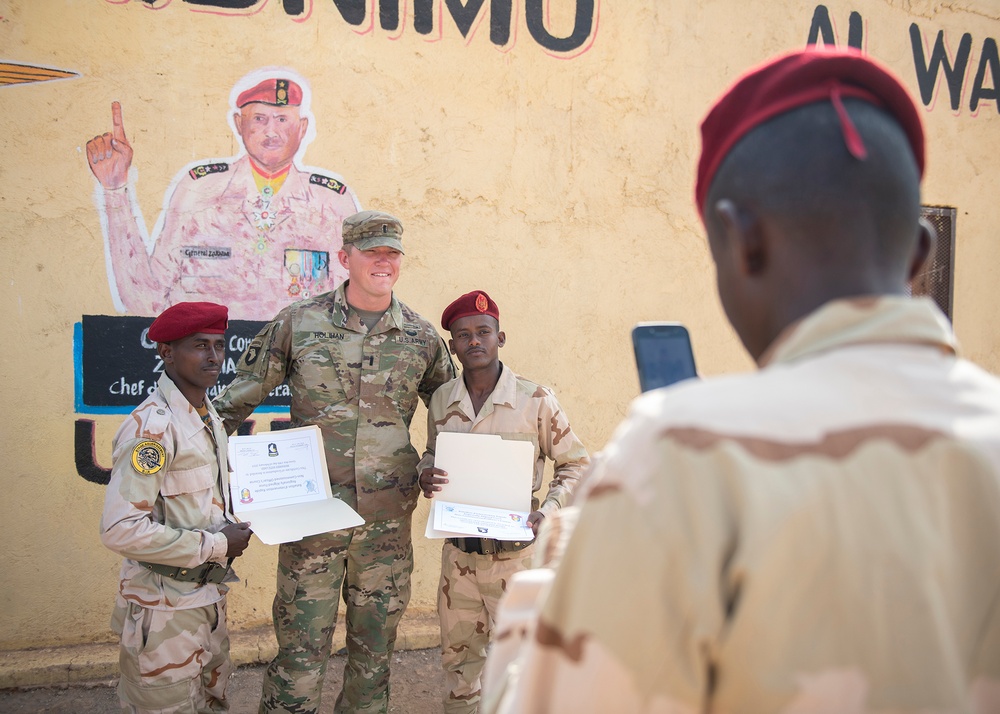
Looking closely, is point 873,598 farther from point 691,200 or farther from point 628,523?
point 691,200

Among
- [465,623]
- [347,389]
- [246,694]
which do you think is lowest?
[246,694]

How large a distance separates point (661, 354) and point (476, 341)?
1.73m

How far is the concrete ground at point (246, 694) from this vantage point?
3480mm

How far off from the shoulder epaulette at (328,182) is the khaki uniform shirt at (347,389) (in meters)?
0.94

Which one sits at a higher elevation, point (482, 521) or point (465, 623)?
point (482, 521)

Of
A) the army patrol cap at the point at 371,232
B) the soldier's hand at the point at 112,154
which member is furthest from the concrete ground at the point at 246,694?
the soldier's hand at the point at 112,154

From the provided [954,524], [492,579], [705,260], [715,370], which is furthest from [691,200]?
[954,524]

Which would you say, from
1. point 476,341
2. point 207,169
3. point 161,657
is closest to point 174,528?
point 161,657

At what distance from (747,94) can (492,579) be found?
2585 millimetres

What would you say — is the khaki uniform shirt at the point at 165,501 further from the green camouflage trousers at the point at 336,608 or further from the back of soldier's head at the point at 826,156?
the back of soldier's head at the point at 826,156

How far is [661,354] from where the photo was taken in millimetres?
1495

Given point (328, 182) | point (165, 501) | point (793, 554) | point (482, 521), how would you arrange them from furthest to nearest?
1. point (328, 182)
2. point (482, 521)
3. point (165, 501)
4. point (793, 554)

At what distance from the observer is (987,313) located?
5336 mm

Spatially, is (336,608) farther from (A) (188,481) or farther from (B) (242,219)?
(B) (242,219)
